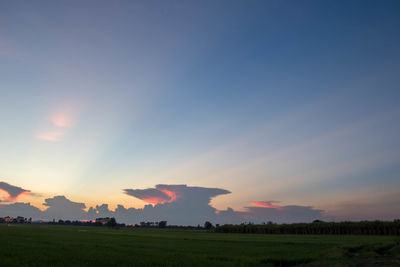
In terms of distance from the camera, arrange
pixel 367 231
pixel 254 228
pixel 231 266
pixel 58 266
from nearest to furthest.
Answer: pixel 58 266 → pixel 231 266 → pixel 367 231 → pixel 254 228

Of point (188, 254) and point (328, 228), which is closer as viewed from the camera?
point (188, 254)

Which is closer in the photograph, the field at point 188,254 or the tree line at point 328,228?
the field at point 188,254

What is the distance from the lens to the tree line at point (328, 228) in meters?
76.4

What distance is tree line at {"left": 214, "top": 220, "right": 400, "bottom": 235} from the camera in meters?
76.4

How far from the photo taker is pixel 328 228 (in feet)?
299

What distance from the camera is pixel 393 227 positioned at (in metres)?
74.8

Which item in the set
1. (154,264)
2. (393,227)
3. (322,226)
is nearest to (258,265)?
(154,264)

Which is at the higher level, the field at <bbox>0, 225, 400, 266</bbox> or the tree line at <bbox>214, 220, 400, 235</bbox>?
the field at <bbox>0, 225, 400, 266</bbox>

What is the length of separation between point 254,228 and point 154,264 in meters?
96.8

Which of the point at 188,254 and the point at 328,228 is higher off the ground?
the point at 188,254

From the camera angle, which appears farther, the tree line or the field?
the tree line

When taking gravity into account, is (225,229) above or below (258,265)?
below

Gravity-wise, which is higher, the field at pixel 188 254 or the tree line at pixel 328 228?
the field at pixel 188 254

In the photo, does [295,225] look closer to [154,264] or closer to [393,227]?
[393,227]
